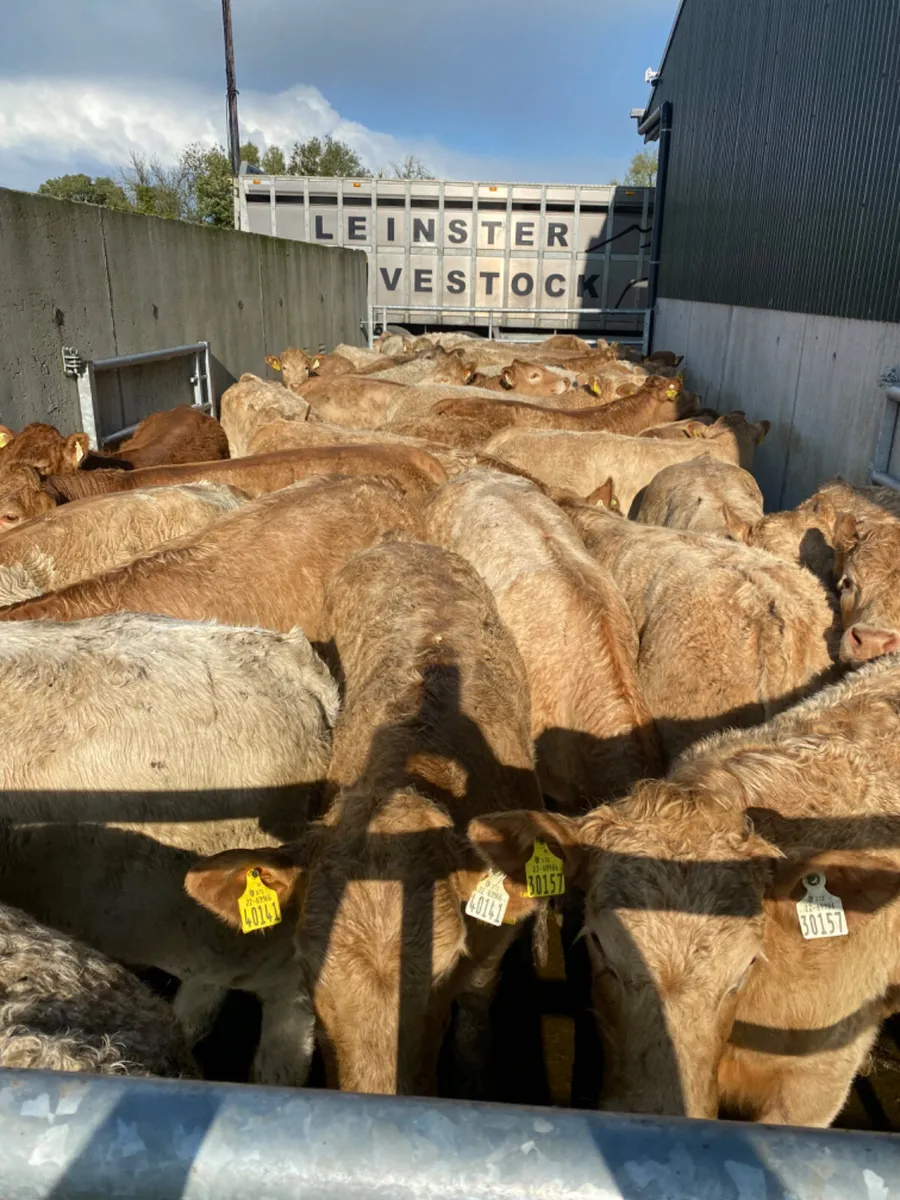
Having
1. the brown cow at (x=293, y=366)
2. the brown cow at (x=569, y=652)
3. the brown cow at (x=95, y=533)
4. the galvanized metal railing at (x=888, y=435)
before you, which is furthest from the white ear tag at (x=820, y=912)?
the brown cow at (x=293, y=366)

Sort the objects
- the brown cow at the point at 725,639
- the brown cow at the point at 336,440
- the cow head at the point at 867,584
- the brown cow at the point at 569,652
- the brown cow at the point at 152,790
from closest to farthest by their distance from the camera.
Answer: the brown cow at the point at 152,790, the brown cow at the point at 569,652, the cow head at the point at 867,584, the brown cow at the point at 725,639, the brown cow at the point at 336,440

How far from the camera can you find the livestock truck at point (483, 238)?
18.8 metres

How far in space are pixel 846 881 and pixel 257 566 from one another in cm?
365

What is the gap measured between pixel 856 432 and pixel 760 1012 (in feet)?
21.3

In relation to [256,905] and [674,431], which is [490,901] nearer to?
[256,905]

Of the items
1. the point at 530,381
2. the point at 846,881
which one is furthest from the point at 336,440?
the point at 846,881

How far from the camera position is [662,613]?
202 inches

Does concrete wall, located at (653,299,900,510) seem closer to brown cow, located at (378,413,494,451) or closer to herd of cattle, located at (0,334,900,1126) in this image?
herd of cattle, located at (0,334,900,1126)

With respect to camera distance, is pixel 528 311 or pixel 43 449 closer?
pixel 43 449

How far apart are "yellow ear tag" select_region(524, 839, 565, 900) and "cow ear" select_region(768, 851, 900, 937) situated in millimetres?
678

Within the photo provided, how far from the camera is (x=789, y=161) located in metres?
10.9

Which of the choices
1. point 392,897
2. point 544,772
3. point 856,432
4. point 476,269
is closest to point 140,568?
point 544,772

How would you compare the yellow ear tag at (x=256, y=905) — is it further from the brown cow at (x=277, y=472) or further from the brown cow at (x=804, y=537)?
the brown cow at (x=277, y=472)

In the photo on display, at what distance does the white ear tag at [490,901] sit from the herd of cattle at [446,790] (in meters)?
0.01
